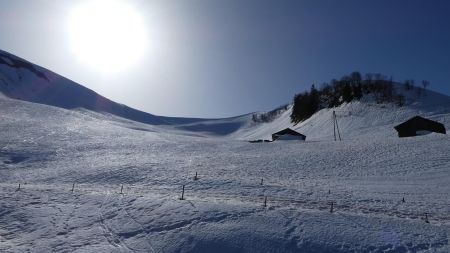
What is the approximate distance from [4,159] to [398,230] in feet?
159

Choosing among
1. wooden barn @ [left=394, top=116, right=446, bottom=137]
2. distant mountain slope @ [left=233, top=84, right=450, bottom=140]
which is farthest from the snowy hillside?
distant mountain slope @ [left=233, top=84, right=450, bottom=140]

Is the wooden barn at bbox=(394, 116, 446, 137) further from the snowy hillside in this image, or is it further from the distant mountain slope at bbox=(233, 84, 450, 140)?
the snowy hillside

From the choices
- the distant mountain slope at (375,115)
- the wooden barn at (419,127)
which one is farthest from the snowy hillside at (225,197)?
the distant mountain slope at (375,115)

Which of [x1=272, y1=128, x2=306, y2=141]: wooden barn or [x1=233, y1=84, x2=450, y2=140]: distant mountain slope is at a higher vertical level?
[x1=233, y1=84, x2=450, y2=140]: distant mountain slope

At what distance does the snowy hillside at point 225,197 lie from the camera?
63.9 feet

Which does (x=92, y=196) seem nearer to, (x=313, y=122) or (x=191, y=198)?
(x=191, y=198)

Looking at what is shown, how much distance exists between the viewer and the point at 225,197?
93.8 feet

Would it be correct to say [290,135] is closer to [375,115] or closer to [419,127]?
[375,115]

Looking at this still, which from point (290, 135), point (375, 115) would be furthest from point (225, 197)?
point (375, 115)

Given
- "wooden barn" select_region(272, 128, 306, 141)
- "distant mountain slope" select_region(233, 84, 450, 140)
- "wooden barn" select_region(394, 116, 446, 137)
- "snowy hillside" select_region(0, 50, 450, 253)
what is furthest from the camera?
"wooden barn" select_region(272, 128, 306, 141)

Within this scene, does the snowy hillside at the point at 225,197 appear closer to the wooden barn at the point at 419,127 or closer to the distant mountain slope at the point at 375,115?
the wooden barn at the point at 419,127

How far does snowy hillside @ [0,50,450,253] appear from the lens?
63.9ft

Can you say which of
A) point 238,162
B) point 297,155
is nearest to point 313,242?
point 238,162

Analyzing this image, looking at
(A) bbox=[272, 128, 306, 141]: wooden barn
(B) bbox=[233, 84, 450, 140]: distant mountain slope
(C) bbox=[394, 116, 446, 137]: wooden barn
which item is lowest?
(A) bbox=[272, 128, 306, 141]: wooden barn
